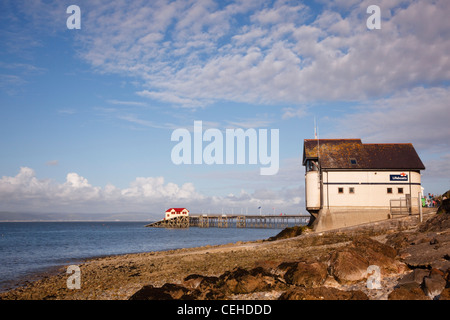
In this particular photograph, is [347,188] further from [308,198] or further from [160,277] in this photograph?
[160,277]

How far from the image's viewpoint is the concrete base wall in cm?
3281

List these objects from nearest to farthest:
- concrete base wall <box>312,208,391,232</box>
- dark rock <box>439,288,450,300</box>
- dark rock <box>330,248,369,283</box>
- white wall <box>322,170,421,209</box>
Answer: dark rock <box>439,288,450,300</box>, dark rock <box>330,248,369,283</box>, concrete base wall <box>312,208,391,232</box>, white wall <box>322,170,421,209</box>

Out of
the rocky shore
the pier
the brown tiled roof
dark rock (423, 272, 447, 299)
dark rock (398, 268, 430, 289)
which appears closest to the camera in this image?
dark rock (423, 272, 447, 299)

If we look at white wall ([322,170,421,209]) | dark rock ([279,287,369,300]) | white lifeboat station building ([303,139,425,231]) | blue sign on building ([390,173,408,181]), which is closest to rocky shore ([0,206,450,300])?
dark rock ([279,287,369,300])

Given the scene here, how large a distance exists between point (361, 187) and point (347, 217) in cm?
296

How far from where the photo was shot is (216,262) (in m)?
21.0

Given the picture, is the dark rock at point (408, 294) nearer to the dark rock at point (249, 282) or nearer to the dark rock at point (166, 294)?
the dark rock at point (249, 282)

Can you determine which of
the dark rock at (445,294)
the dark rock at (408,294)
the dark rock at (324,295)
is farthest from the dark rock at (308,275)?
the dark rock at (445,294)

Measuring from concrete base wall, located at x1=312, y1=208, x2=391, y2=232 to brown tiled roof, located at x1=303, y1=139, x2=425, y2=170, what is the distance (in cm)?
388

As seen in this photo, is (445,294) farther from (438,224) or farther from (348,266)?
(438,224)

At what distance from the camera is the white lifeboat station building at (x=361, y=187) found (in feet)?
108

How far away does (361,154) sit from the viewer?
115 feet

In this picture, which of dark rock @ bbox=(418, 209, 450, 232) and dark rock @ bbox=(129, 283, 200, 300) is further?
dark rock @ bbox=(418, 209, 450, 232)

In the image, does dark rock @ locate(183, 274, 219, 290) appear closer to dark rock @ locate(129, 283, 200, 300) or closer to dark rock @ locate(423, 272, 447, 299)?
dark rock @ locate(129, 283, 200, 300)
